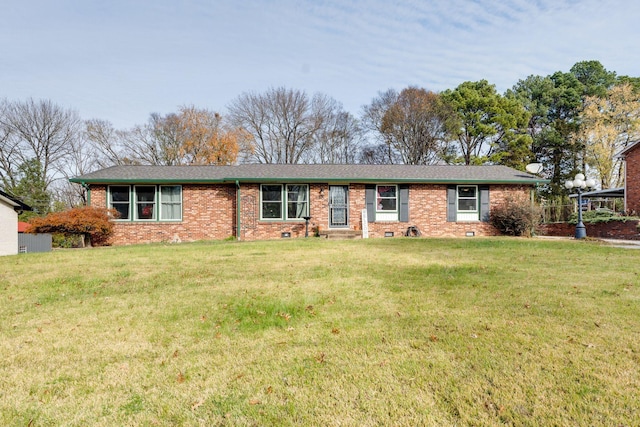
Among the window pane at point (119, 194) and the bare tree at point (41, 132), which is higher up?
the bare tree at point (41, 132)

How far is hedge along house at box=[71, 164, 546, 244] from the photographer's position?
1489 cm

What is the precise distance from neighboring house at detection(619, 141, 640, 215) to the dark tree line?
31.5 ft

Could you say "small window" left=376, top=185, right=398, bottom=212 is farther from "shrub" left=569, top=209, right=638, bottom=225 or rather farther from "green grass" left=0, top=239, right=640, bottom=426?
"green grass" left=0, top=239, right=640, bottom=426

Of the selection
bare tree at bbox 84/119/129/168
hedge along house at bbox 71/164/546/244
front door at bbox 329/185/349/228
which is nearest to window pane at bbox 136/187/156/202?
hedge along house at bbox 71/164/546/244

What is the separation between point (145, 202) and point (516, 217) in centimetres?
1642

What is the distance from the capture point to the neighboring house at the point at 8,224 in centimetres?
1243

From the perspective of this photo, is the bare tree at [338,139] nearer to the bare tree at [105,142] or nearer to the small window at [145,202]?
the bare tree at [105,142]

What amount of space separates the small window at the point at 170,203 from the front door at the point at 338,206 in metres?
6.75

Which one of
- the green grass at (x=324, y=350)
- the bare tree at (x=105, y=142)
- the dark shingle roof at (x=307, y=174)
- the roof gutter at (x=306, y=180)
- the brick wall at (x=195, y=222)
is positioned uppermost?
the bare tree at (x=105, y=142)

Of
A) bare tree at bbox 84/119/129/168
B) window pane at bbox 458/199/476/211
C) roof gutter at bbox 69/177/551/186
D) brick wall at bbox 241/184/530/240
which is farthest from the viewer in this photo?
bare tree at bbox 84/119/129/168

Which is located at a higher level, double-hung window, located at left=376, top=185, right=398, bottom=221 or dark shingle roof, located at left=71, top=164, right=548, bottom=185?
dark shingle roof, located at left=71, top=164, right=548, bottom=185

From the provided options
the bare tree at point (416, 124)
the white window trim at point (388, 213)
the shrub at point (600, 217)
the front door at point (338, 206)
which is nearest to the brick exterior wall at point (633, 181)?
the shrub at point (600, 217)

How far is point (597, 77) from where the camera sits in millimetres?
32375

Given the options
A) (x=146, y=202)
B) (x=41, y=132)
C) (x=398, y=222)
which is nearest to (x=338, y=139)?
(x=398, y=222)
